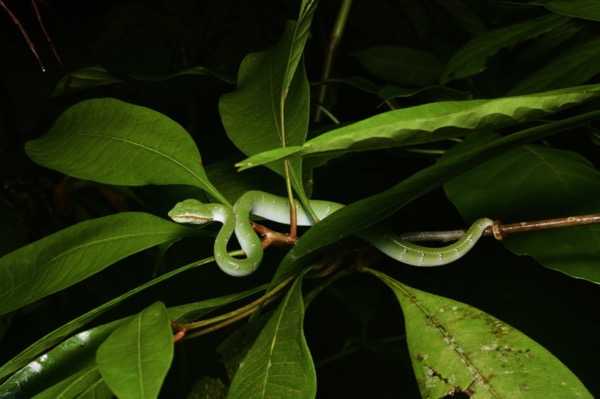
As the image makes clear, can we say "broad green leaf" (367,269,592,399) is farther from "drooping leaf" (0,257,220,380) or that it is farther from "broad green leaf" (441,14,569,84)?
"broad green leaf" (441,14,569,84)

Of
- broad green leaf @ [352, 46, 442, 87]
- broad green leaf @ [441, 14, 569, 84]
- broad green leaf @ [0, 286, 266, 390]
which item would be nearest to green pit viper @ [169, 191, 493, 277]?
broad green leaf @ [0, 286, 266, 390]

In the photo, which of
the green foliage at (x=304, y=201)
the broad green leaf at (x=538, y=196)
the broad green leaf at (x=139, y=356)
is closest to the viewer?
the broad green leaf at (x=139, y=356)

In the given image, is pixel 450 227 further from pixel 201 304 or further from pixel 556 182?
pixel 201 304

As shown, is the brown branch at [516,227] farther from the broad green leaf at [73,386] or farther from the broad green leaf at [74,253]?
the broad green leaf at [73,386]

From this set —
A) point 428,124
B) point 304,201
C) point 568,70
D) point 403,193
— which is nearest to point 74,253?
point 304,201

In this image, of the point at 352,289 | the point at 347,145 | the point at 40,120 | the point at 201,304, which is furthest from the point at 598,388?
the point at 40,120

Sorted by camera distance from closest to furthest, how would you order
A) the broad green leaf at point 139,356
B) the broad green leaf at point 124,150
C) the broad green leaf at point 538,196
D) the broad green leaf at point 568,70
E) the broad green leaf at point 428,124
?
the broad green leaf at point 428,124, the broad green leaf at point 139,356, the broad green leaf at point 538,196, the broad green leaf at point 124,150, the broad green leaf at point 568,70

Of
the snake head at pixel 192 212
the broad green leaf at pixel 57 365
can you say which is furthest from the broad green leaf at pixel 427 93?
the broad green leaf at pixel 57 365
